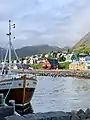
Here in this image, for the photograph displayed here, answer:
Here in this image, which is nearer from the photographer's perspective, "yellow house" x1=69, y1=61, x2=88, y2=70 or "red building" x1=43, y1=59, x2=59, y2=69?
"yellow house" x1=69, y1=61, x2=88, y2=70

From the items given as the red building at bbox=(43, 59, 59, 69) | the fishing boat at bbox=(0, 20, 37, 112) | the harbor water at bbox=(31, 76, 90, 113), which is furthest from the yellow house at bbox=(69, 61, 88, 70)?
the fishing boat at bbox=(0, 20, 37, 112)

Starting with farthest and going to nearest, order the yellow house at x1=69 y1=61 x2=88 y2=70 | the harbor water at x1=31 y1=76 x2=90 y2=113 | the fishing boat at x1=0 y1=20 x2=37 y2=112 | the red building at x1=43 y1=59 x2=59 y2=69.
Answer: the red building at x1=43 y1=59 x2=59 y2=69 → the yellow house at x1=69 y1=61 x2=88 y2=70 → the harbor water at x1=31 y1=76 x2=90 y2=113 → the fishing boat at x1=0 y1=20 x2=37 y2=112

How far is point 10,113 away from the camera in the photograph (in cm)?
912

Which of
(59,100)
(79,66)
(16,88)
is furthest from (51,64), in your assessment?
(16,88)

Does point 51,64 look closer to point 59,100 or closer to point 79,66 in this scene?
point 79,66

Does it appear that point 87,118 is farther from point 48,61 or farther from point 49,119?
point 48,61

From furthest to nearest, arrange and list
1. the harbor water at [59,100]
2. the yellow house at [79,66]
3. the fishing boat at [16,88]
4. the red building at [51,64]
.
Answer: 1. the red building at [51,64]
2. the yellow house at [79,66]
3. the harbor water at [59,100]
4. the fishing boat at [16,88]

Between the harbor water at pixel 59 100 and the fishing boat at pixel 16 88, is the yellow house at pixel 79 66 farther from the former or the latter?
the fishing boat at pixel 16 88

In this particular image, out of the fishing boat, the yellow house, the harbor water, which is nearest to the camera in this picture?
the fishing boat

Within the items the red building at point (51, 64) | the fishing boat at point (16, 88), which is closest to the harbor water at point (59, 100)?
the fishing boat at point (16, 88)

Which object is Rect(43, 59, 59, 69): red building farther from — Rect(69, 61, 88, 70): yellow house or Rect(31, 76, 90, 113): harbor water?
Rect(31, 76, 90, 113): harbor water

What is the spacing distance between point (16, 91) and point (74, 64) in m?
144

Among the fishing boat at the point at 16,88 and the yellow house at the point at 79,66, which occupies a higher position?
the yellow house at the point at 79,66

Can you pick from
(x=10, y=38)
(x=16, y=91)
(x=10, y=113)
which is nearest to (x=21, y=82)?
(x=16, y=91)
